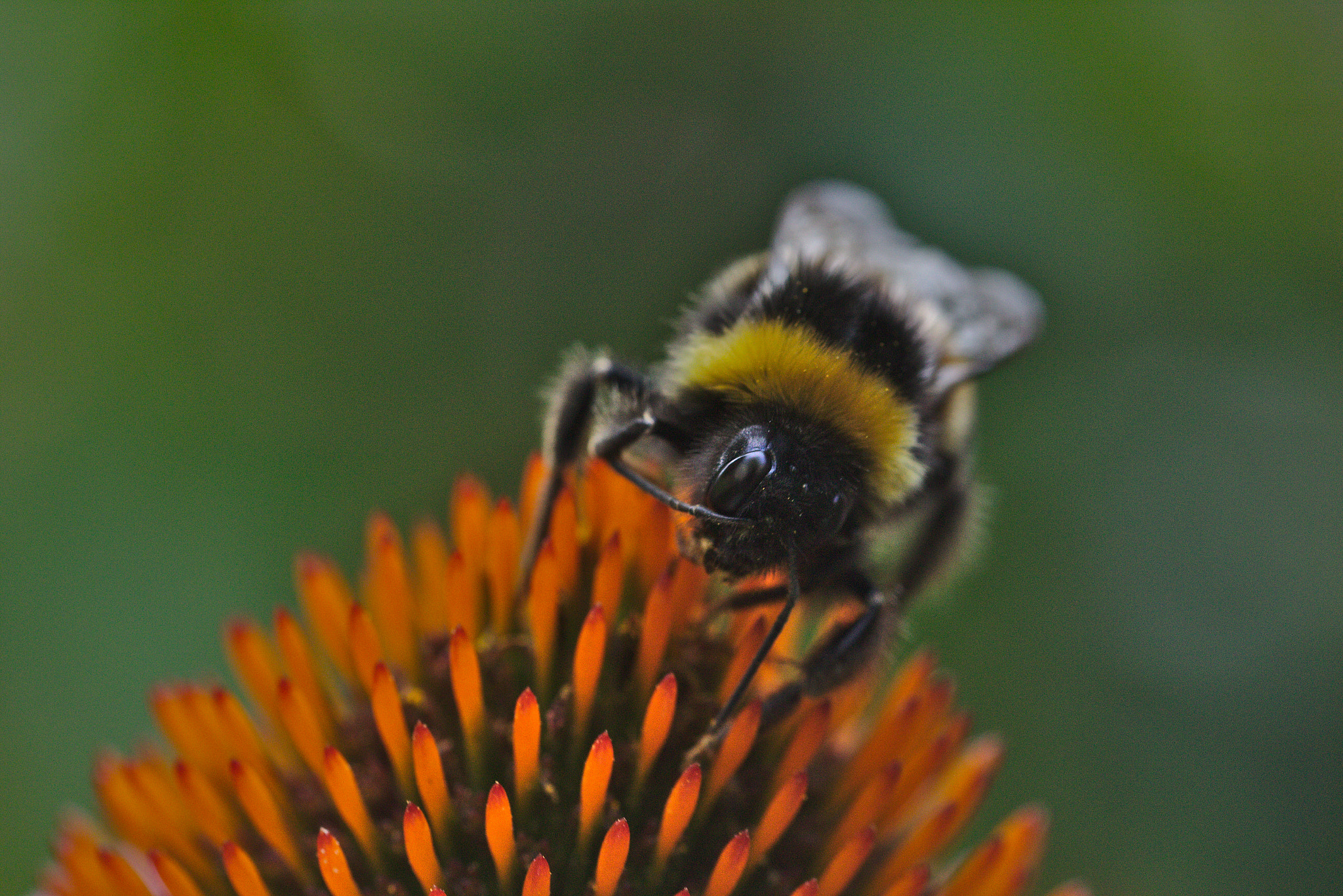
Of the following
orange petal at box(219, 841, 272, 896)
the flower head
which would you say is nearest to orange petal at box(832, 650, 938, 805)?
the flower head

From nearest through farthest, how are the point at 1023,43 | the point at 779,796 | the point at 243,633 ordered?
1. the point at 779,796
2. the point at 243,633
3. the point at 1023,43

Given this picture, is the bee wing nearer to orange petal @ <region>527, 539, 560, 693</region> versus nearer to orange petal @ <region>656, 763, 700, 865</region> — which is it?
orange petal @ <region>527, 539, 560, 693</region>

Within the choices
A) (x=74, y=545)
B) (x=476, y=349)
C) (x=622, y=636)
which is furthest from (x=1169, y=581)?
(x=74, y=545)

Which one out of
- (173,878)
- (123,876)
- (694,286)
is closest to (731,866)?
(173,878)

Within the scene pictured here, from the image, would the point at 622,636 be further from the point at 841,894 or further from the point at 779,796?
the point at 841,894

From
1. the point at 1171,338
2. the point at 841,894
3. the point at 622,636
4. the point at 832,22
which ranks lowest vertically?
the point at 841,894

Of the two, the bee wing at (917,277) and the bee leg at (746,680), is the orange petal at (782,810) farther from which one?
the bee wing at (917,277)

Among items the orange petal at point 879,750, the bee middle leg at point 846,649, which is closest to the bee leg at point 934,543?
the bee middle leg at point 846,649
